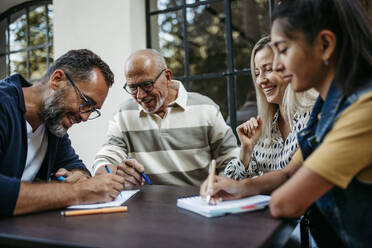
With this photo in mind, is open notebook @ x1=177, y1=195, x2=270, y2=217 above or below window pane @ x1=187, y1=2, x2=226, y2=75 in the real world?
below

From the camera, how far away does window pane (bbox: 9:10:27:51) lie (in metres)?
4.29

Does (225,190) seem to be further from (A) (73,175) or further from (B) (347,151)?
(A) (73,175)

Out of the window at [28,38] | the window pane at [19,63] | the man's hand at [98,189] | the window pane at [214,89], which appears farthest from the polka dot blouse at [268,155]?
the window pane at [214,89]

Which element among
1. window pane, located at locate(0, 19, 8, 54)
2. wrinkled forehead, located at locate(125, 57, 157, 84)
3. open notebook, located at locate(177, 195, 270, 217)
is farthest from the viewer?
window pane, located at locate(0, 19, 8, 54)

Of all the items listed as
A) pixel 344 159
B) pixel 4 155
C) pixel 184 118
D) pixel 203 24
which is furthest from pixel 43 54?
pixel 203 24

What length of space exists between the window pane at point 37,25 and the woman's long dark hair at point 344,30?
385cm

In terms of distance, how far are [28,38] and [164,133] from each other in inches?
116

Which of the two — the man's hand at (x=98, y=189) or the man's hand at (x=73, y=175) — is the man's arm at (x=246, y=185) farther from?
the man's hand at (x=73, y=175)

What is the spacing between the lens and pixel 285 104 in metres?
1.82

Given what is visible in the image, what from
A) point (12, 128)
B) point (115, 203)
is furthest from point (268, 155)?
point (12, 128)

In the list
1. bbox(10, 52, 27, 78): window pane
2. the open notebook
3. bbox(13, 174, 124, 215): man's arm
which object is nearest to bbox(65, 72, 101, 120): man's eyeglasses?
bbox(13, 174, 124, 215): man's arm

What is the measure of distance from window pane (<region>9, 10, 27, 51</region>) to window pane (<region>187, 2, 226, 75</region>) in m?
4.77

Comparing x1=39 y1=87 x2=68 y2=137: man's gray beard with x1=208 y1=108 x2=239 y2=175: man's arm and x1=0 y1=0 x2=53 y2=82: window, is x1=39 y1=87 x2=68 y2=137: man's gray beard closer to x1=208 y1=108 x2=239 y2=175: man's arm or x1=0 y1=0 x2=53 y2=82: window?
x1=208 y1=108 x2=239 y2=175: man's arm

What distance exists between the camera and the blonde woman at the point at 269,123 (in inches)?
66.8
